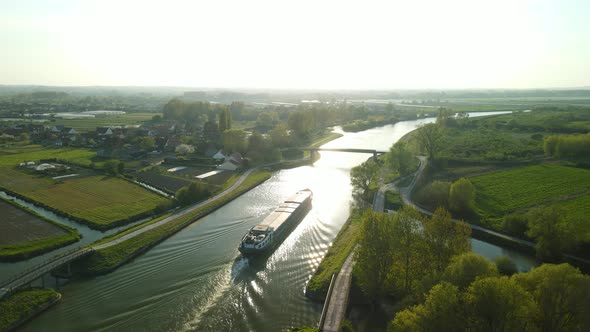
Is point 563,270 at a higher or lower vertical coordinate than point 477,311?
higher

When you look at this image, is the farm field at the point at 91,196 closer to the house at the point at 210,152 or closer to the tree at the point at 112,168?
the tree at the point at 112,168

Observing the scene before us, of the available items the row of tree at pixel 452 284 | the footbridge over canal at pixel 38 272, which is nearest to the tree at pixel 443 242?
the row of tree at pixel 452 284

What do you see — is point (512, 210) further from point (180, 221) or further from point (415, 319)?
point (180, 221)

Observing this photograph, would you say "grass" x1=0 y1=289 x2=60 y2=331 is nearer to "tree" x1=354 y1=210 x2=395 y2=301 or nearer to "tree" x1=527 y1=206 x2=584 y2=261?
"tree" x1=354 y1=210 x2=395 y2=301

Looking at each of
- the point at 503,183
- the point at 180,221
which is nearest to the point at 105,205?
the point at 180,221

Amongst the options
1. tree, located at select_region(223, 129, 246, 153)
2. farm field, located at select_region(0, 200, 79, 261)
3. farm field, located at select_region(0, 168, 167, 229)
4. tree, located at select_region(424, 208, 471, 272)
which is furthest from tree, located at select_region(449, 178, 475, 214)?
tree, located at select_region(223, 129, 246, 153)

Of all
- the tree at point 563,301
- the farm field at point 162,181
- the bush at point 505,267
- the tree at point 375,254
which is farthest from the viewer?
the farm field at point 162,181

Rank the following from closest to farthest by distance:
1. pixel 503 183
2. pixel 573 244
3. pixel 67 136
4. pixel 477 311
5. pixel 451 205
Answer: pixel 477 311
pixel 573 244
pixel 451 205
pixel 503 183
pixel 67 136
